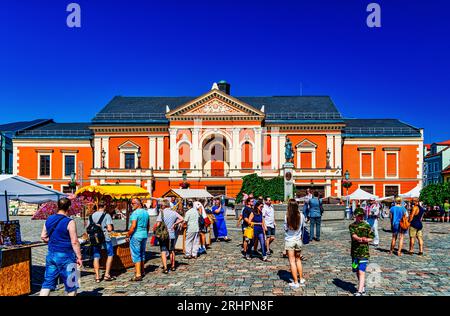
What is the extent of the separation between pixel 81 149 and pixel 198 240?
39774 millimetres

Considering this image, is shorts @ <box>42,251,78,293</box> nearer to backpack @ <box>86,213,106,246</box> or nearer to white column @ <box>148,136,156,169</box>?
A: backpack @ <box>86,213,106,246</box>

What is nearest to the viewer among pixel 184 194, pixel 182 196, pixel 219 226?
pixel 219 226

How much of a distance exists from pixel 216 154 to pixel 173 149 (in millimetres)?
4398

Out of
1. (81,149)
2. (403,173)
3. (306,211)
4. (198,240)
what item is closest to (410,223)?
(306,211)

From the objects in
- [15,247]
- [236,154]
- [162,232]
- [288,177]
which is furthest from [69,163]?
[15,247]

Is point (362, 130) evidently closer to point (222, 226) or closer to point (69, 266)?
point (222, 226)

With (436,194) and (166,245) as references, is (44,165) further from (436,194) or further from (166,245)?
(166,245)

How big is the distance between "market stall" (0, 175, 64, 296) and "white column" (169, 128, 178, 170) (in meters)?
35.1

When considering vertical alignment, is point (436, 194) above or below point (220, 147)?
below

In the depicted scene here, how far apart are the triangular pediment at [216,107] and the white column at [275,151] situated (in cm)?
297

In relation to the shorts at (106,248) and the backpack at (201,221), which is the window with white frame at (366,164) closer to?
the backpack at (201,221)

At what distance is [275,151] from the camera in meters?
46.9

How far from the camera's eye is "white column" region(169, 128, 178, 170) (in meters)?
46.5

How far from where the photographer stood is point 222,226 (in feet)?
59.8
